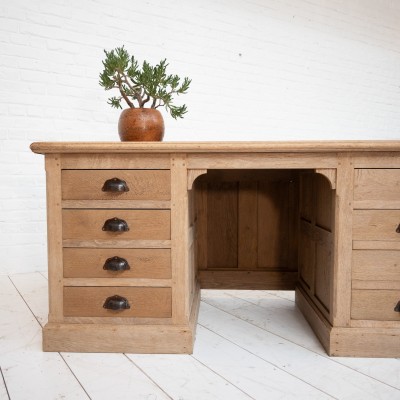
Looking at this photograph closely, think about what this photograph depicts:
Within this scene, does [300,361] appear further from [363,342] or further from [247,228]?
[247,228]

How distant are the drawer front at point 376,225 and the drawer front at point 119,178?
2.63 ft

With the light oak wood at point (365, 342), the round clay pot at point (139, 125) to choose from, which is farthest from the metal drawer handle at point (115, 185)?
the light oak wood at point (365, 342)

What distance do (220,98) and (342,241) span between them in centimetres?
236

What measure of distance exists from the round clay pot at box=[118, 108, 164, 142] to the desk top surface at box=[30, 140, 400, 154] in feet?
0.61

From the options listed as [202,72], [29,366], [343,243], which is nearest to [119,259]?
[29,366]

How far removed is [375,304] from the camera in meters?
1.61

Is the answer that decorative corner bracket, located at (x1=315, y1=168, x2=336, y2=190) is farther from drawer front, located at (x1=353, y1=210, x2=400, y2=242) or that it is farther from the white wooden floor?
the white wooden floor

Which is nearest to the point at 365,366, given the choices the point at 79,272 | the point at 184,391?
the point at 184,391

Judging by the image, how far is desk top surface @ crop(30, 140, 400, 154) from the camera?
1539 mm

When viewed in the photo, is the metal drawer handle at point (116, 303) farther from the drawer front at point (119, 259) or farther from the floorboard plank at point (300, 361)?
the floorboard plank at point (300, 361)

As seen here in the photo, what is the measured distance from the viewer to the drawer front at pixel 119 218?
164 centimetres

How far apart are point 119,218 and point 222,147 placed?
20.9 inches

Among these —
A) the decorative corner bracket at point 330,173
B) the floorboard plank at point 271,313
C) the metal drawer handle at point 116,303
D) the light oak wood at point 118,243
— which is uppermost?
the decorative corner bracket at point 330,173

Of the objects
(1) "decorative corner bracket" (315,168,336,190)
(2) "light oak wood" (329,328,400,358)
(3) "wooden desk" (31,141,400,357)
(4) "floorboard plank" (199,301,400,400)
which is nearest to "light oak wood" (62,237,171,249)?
(3) "wooden desk" (31,141,400,357)
